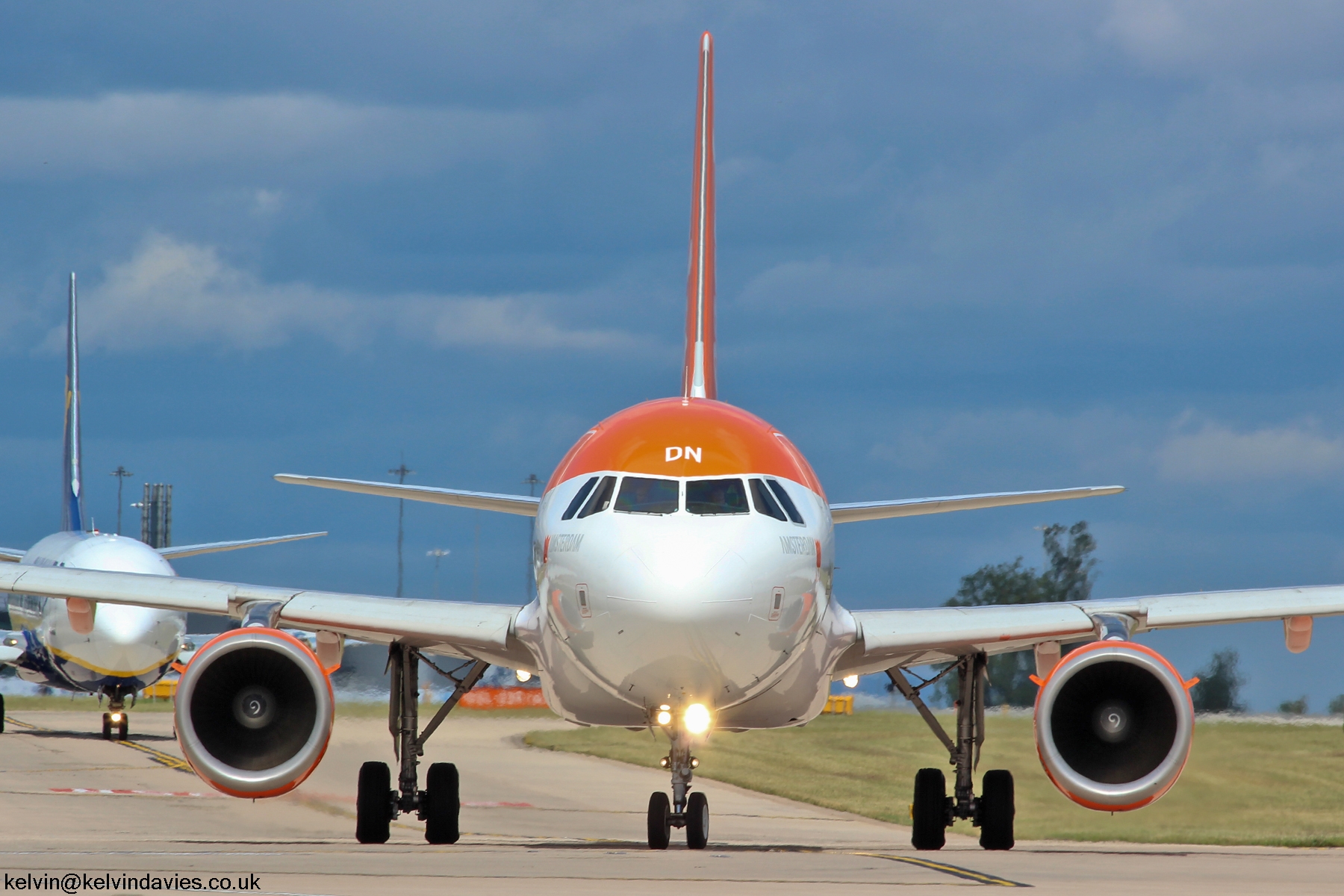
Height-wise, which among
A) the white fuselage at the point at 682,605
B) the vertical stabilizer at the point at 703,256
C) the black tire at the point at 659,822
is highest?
the vertical stabilizer at the point at 703,256

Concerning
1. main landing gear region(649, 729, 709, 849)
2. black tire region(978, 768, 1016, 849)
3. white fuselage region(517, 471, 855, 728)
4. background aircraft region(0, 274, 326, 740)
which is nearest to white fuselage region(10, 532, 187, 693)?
background aircraft region(0, 274, 326, 740)

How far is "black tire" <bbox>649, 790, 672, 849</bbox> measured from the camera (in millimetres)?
17406

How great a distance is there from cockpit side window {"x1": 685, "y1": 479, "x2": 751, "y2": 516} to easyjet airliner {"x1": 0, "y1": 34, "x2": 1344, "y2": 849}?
0.7 inches

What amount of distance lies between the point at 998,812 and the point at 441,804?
5.91m

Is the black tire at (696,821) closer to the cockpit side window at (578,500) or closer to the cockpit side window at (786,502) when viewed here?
the cockpit side window at (786,502)

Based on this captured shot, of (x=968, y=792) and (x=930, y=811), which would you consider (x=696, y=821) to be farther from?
(x=968, y=792)

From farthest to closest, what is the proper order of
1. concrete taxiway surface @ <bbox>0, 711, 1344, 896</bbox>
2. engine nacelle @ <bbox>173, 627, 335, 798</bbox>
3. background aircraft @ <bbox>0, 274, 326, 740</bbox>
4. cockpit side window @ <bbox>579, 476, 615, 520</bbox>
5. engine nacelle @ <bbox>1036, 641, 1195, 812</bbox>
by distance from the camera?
1. background aircraft @ <bbox>0, 274, 326, 740</bbox>
2. engine nacelle @ <bbox>173, 627, 335, 798</bbox>
3. engine nacelle @ <bbox>1036, 641, 1195, 812</bbox>
4. cockpit side window @ <bbox>579, 476, 615, 520</bbox>
5. concrete taxiway surface @ <bbox>0, 711, 1344, 896</bbox>

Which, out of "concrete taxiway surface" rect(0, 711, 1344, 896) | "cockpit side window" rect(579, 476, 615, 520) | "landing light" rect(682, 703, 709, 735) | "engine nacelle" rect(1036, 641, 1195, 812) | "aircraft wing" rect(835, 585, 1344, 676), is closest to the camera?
"concrete taxiway surface" rect(0, 711, 1344, 896)

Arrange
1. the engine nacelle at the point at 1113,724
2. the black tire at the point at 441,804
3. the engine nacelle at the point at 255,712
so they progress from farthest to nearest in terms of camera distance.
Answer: the black tire at the point at 441,804, the engine nacelle at the point at 255,712, the engine nacelle at the point at 1113,724

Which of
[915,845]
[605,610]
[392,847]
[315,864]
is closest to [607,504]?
[605,610]

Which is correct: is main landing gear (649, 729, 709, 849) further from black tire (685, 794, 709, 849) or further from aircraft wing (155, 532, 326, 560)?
aircraft wing (155, 532, 326, 560)

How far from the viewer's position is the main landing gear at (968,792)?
19.5m

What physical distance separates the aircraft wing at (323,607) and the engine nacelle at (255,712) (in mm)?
1008

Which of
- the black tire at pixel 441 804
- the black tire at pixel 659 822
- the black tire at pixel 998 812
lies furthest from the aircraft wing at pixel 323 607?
the black tire at pixel 998 812
